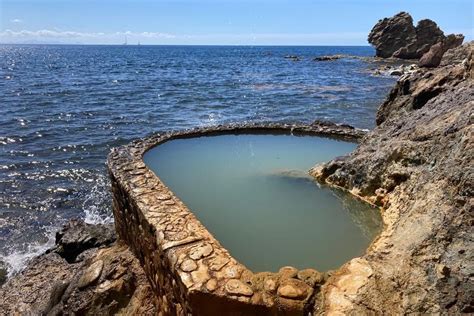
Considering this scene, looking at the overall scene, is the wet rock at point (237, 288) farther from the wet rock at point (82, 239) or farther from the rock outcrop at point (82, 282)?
the wet rock at point (82, 239)

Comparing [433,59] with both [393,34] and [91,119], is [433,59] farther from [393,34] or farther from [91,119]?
[91,119]

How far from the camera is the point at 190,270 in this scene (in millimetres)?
3914

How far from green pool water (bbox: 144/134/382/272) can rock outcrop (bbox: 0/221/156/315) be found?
52.4 inches

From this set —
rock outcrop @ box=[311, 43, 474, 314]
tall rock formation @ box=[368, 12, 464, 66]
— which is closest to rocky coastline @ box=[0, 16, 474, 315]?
rock outcrop @ box=[311, 43, 474, 314]

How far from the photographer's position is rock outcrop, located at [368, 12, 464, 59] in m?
60.9

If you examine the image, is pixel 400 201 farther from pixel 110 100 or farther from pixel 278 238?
pixel 110 100

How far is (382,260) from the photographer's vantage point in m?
4.18

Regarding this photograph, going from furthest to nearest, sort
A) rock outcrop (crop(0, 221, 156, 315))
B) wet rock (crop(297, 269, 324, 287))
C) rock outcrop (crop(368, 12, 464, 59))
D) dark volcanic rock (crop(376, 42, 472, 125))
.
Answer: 1. rock outcrop (crop(368, 12, 464, 59))
2. dark volcanic rock (crop(376, 42, 472, 125))
3. rock outcrop (crop(0, 221, 156, 315))
4. wet rock (crop(297, 269, 324, 287))

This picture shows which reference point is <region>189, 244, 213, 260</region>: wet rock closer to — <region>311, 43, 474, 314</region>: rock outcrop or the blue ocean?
<region>311, 43, 474, 314</region>: rock outcrop

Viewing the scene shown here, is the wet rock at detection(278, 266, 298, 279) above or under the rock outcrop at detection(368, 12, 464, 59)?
under

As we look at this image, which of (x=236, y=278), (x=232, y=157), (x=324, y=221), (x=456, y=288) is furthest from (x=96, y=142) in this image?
(x=456, y=288)

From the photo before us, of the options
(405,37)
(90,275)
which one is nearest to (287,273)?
(90,275)

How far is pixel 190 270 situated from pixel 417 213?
114 inches

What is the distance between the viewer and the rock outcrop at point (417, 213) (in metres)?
3.61
